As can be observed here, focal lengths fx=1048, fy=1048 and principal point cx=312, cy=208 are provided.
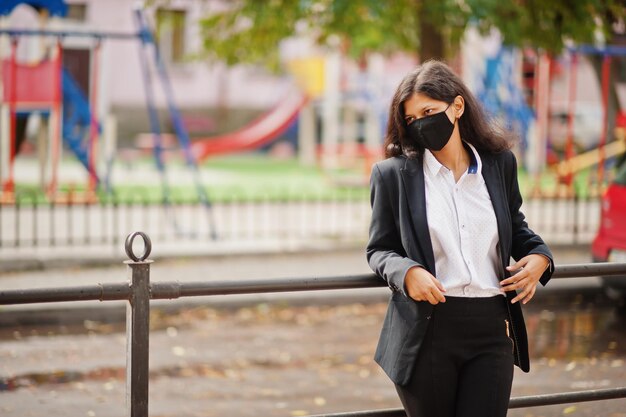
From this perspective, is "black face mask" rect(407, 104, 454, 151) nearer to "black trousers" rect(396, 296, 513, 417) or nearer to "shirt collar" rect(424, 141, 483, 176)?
"shirt collar" rect(424, 141, 483, 176)

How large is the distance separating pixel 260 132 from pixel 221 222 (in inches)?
650

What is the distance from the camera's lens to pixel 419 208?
347 centimetres

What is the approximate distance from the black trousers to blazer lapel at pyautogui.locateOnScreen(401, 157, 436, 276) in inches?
6.3

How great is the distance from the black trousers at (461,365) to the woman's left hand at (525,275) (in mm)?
100

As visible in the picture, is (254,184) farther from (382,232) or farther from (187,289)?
(382,232)

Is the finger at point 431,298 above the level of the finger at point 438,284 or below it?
below

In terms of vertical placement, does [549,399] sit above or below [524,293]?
below

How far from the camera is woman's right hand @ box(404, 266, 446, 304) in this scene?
333cm

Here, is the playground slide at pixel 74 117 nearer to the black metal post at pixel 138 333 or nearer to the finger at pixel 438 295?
the black metal post at pixel 138 333

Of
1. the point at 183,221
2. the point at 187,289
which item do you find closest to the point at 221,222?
the point at 183,221

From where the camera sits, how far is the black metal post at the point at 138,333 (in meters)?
3.61

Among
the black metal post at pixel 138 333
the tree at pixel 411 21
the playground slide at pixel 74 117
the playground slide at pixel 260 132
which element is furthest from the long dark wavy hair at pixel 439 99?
the playground slide at pixel 260 132

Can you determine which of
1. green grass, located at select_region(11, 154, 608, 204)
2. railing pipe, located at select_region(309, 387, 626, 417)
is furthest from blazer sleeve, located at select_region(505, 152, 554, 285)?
green grass, located at select_region(11, 154, 608, 204)

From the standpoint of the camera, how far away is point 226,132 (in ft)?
124
